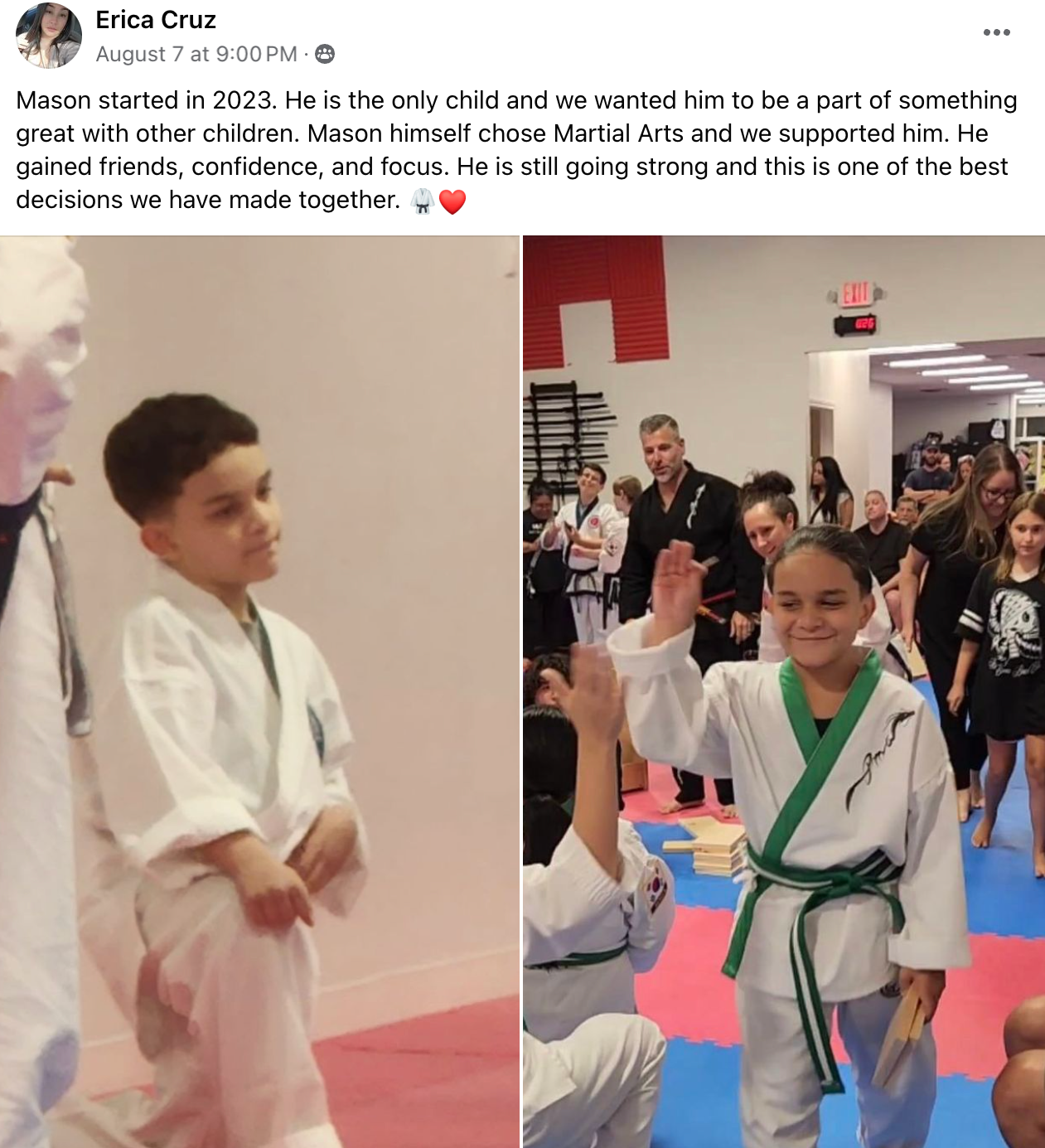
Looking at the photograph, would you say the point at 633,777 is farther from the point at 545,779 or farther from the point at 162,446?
the point at 162,446

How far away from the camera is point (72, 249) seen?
1315 mm

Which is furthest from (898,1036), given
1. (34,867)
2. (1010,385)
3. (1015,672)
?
(34,867)

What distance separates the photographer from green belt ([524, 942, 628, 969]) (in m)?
1.37

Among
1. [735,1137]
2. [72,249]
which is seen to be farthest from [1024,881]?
[72,249]

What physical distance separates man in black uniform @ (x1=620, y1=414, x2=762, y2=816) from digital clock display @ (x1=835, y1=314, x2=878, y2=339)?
24cm

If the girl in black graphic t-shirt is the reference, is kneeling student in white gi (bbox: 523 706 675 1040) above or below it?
below

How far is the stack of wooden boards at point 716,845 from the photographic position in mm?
1352

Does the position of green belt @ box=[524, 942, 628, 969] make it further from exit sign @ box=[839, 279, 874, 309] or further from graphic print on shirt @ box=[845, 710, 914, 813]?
exit sign @ box=[839, 279, 874, 309]

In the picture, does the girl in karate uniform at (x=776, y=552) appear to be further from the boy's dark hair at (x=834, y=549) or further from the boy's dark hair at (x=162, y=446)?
the boy's dark hair at (x=162, y=446)
